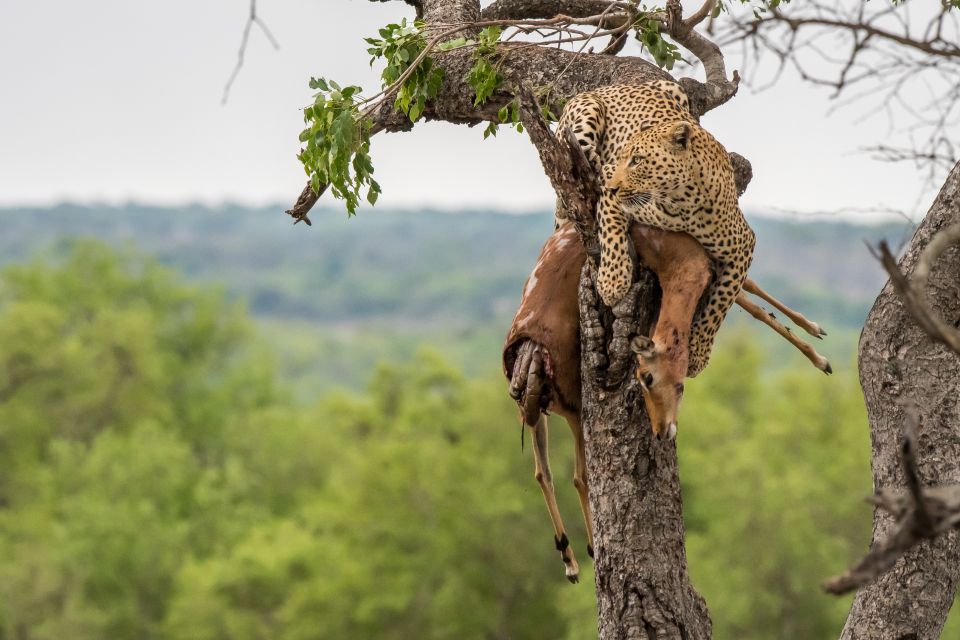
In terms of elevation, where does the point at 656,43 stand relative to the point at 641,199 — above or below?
above

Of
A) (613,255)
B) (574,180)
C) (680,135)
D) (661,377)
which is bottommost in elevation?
(661,377)

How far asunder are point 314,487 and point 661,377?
35.8 meters

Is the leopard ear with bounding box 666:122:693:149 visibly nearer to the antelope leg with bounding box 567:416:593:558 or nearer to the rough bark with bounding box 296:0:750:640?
the rough bark with bounding box 296:0:750:640

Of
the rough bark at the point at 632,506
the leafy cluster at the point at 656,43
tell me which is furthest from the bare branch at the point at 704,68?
the rough bark at the point at 632,506

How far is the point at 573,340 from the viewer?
19.0 feet

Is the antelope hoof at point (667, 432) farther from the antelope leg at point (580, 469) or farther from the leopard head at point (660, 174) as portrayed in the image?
the leopard head at point (660, 174)

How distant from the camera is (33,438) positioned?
3916 centimetres

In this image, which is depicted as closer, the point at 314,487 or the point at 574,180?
the point at 574,180

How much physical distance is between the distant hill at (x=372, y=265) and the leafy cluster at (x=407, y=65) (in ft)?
312

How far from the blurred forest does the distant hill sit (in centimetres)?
5589

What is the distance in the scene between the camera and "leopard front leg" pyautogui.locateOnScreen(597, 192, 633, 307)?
5.48 m

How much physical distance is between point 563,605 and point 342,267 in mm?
130089

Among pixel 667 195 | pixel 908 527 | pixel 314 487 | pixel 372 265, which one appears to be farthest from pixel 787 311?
pixel 372 265

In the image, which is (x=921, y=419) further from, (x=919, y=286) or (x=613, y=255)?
(x=919, y=286)
